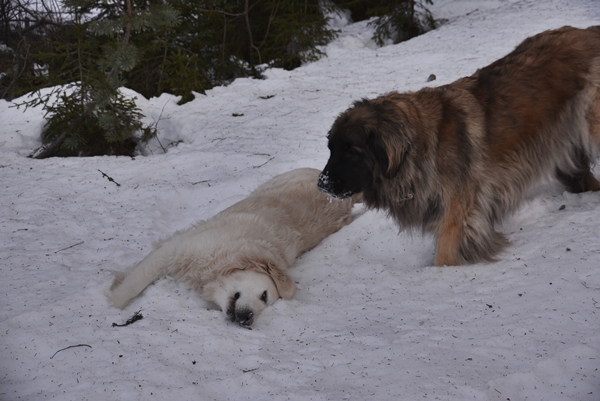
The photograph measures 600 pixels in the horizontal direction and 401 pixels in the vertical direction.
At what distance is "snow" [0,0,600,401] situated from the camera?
98.9 inches

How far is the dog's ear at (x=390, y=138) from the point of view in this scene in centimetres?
389

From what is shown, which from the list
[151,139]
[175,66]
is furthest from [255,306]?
[175,66]

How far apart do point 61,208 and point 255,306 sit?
3156 millimetres

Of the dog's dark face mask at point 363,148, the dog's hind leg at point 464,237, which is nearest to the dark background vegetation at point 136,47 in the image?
the dog's dark face mask at point 363,148

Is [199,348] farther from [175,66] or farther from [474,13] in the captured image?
[474,13]

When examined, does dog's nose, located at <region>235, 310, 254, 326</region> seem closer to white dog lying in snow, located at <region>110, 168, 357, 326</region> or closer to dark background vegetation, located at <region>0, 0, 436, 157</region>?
white dog lying in snow, located at <region>110, 168, 357, 326</region>

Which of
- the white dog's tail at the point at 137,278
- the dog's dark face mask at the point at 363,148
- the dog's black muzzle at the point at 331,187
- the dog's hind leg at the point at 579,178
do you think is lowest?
the white dog's tail at the point at 137,278

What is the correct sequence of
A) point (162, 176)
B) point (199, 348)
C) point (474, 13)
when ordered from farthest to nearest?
point (474, 13)
point (162, 176)
point (199, 348)

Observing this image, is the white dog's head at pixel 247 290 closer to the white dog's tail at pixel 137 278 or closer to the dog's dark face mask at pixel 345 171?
the white dog's tail at pixel 137 278

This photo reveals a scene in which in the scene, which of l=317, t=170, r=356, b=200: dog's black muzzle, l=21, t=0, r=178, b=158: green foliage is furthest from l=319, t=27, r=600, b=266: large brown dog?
l=21, t=0, r=178, b=158: green foliage

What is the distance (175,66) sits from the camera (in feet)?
31.9

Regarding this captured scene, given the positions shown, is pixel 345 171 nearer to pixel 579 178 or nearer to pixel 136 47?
pixel 579 178

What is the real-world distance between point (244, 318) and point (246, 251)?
789 millimetres

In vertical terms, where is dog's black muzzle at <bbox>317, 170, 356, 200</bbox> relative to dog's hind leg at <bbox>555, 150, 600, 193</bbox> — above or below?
above
